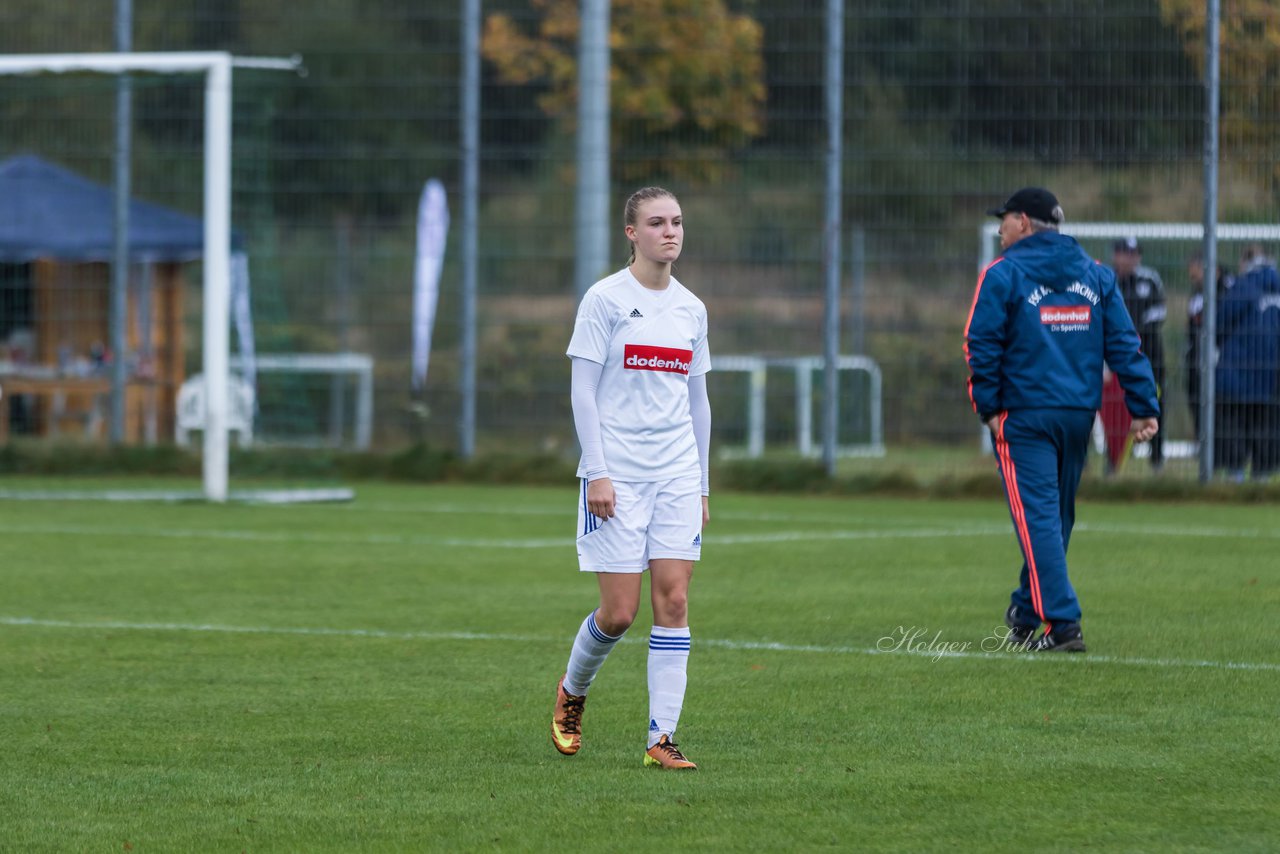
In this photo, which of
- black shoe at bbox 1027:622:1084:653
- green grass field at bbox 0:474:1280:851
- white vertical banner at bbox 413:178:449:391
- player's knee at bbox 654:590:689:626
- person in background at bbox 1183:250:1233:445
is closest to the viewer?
green grass field at bbox 0:474:1280:851

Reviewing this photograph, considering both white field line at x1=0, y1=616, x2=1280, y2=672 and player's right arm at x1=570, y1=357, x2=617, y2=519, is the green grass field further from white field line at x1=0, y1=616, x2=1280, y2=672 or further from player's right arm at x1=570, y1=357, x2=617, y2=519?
player's right arm at x1=570, y1=357, x2=617, y2=519

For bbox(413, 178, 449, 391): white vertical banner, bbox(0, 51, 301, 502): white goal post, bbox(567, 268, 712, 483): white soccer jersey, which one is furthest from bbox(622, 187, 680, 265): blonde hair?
bbox(413, 178, 449, 391): white vertical banner

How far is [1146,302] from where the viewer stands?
16.1m

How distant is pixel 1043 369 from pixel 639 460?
283 centimetres

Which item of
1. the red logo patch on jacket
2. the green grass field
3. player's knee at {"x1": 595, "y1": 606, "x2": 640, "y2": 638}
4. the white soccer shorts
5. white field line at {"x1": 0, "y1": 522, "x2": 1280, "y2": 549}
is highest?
the red logo patch on jacket

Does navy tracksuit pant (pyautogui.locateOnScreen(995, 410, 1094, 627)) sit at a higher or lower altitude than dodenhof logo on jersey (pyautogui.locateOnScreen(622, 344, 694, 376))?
lower

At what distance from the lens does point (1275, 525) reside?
44.8 ft

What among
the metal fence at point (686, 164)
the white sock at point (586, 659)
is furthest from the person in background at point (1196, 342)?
the white sock at point (586, 659)

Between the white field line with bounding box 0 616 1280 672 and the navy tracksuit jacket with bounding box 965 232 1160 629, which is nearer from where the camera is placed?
the white field line with bounding box 0 616 1280 672

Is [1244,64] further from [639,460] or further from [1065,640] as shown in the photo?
[639,460]

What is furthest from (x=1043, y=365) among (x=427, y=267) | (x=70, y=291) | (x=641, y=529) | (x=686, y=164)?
(x=70, y=291)

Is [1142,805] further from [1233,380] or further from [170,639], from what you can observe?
[1233,380]

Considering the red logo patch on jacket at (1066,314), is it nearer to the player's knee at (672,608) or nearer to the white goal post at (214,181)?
the player's knee at (672,608)

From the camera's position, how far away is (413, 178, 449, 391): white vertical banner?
17831 millimetres
